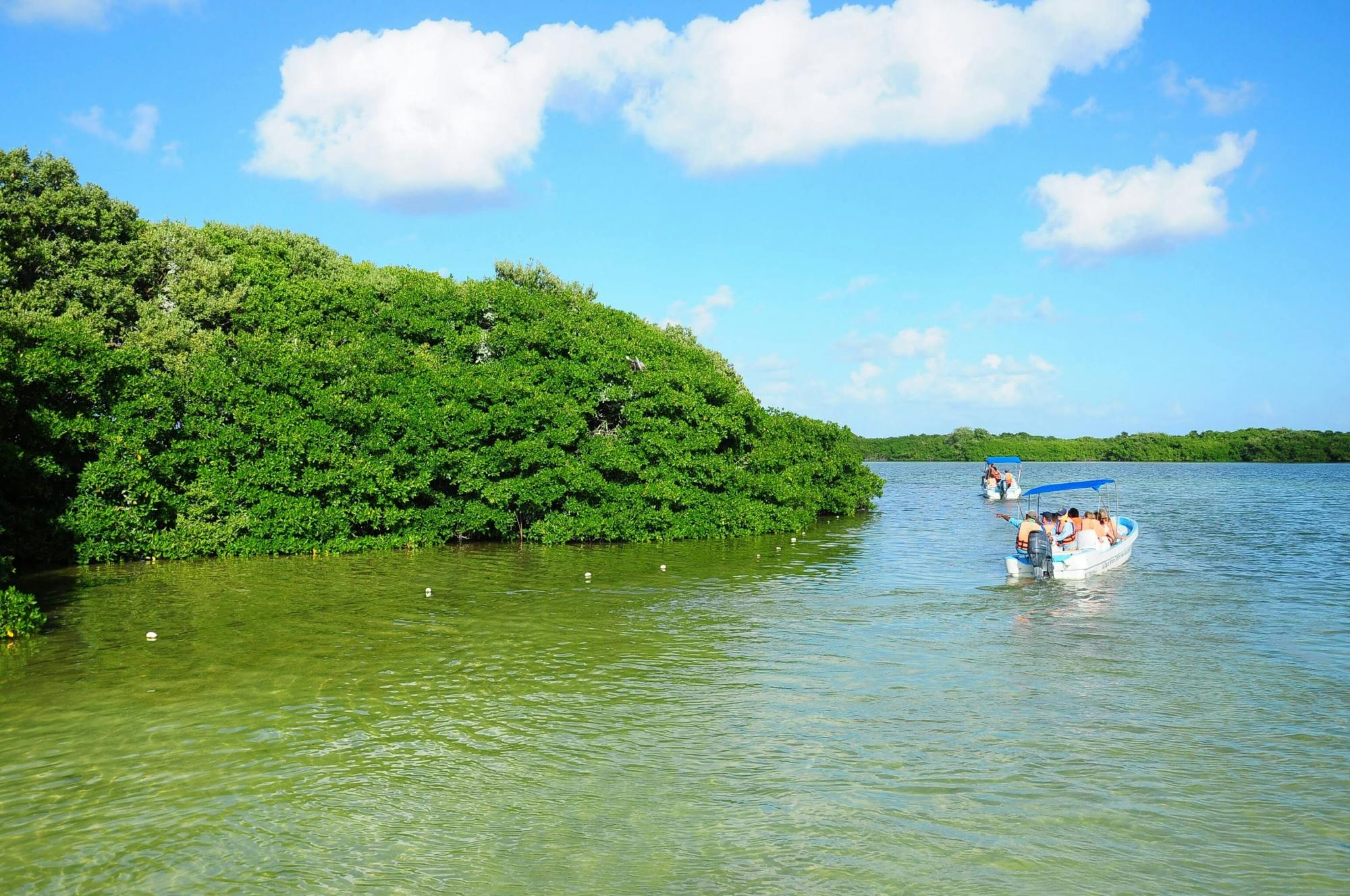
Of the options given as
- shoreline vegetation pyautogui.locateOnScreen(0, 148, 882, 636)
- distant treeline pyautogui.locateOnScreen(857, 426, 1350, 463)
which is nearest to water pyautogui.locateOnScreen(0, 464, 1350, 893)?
shoreline vegetation pyautogui.locateOnScreen(0, 148, 882, 636)

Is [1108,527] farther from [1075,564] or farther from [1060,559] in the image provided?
[1060,559]

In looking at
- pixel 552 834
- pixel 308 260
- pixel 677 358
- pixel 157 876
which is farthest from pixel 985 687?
pixel 308 260

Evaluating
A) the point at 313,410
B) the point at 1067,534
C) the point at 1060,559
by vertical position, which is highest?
the point at 313,410

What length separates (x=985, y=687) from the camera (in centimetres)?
1317

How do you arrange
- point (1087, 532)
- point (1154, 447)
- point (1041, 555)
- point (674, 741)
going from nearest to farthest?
point (674, 741)
point (1041, 555)
point (1087, 532)
point (1154, 447)

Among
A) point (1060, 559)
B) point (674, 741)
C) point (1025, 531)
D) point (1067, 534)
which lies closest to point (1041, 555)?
→ point (1060, 559)

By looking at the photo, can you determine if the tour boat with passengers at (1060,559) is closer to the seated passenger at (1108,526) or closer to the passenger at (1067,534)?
the passenger at (1067,534)

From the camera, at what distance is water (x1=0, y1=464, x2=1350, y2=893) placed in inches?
303

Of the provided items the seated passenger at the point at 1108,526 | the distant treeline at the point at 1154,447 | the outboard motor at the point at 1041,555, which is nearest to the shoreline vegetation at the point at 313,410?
the seated passenger at the point at 1108,526

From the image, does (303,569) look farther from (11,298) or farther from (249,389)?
(11,298)

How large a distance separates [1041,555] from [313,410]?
2049cm

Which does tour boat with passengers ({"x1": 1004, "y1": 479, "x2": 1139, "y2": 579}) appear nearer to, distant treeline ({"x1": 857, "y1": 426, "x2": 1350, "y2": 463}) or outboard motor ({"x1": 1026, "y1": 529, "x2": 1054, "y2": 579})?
outboard motor ({"x1": 1026, "y1": 529, "x2": 1054, "y2": 579})

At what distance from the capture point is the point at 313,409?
89.2 feet

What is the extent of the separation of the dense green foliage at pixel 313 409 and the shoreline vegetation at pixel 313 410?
7cm
